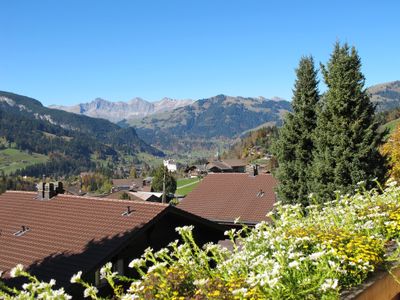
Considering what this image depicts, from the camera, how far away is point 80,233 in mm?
17266

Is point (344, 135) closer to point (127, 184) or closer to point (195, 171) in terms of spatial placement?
point (127, 184)

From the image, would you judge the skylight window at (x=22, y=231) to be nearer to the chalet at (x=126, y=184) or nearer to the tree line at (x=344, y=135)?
the tree line at (x=344, y=135)

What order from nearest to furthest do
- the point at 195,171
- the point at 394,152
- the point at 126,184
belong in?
the point at 394,152 < the point at 126,184 < the point at 195,171

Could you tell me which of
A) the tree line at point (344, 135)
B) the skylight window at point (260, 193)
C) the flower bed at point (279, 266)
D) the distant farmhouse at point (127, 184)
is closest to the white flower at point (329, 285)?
the flower bed at point (279, 266)

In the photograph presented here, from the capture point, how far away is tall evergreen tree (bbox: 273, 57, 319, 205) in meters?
22.9

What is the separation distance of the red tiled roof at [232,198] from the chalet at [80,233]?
11904 millimetres

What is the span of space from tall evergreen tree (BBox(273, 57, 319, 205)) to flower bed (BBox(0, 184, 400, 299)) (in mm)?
17718

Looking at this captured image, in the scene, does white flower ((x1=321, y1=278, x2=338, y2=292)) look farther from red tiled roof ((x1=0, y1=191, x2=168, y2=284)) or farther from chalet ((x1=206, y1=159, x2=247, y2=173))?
chalet ((x1=206, y1=159, x2=247, y2=173))

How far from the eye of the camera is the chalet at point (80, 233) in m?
15.1

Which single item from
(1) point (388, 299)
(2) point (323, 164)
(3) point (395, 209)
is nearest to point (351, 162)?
(2) point (323, 164)

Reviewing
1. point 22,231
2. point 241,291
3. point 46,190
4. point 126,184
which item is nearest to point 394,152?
point 46,190

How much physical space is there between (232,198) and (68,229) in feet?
65.9

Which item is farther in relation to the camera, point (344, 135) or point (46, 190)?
point (46, 190)

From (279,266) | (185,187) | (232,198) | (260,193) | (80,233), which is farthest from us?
(185,187)
